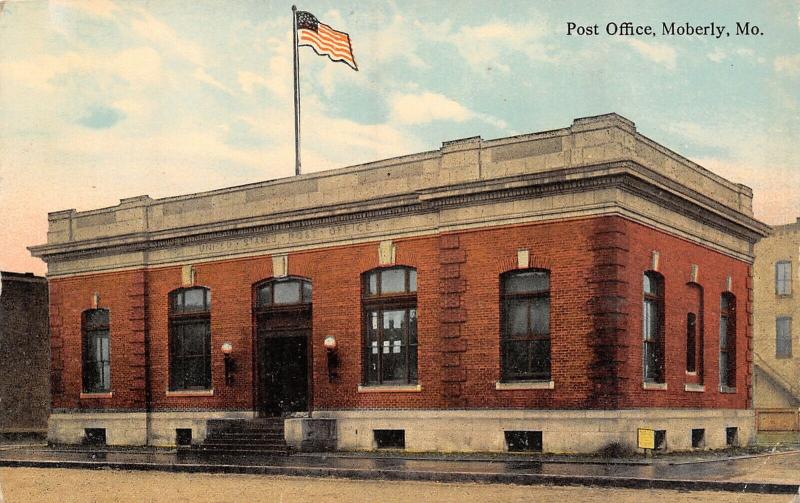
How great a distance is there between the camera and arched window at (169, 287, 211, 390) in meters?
28.2

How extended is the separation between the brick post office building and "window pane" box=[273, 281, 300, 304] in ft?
0.18

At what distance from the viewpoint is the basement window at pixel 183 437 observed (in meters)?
28.2

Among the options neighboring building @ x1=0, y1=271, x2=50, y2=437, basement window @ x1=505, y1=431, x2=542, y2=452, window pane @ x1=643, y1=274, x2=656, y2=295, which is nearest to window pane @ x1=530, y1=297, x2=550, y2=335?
basement window @ x1=505, y1=431, x2=542, y2=452

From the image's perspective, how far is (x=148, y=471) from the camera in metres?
21.5

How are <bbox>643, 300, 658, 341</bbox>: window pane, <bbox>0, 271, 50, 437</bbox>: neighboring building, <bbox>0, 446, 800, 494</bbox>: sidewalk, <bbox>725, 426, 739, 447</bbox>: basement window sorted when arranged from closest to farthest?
1. <bbox>0, 446, 800, 494</bbox>: sidewalk
2. <bbox>643, 300, 658, 341</bbox>: window pane
3. <bbox>725, 426, 739, 447</bbox>: basement window
4. <bbox>0, 271, 50, 437</bbox>: neighboring building

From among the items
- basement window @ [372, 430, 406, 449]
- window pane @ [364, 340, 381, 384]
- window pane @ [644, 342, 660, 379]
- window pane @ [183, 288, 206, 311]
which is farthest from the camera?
window pane @ [183, 288, 206, 311]

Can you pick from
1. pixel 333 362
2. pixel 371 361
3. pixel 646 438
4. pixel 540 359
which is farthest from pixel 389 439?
pixel 646 438

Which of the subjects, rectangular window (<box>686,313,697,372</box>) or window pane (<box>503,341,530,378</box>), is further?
rectangular window (<box>686,313,697,372</box>)

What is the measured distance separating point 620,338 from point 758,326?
104 feet

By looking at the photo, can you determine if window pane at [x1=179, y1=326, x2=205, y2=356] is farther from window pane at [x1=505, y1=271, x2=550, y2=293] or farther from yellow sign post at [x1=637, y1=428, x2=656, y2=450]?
yellow sign post at [x1=637, y1=428, x2=656, y2=450]

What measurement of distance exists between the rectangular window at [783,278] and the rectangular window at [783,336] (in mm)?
1330

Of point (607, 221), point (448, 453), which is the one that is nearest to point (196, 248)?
point (448, 453)

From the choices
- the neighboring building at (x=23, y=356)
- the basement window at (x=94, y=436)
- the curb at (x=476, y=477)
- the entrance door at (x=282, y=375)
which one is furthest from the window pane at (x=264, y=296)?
the neighboring building at (x=23, y=356)

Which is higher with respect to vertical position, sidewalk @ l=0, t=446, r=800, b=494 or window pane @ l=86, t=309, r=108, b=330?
window pane @ l=86, t=309, r=108, b=330
